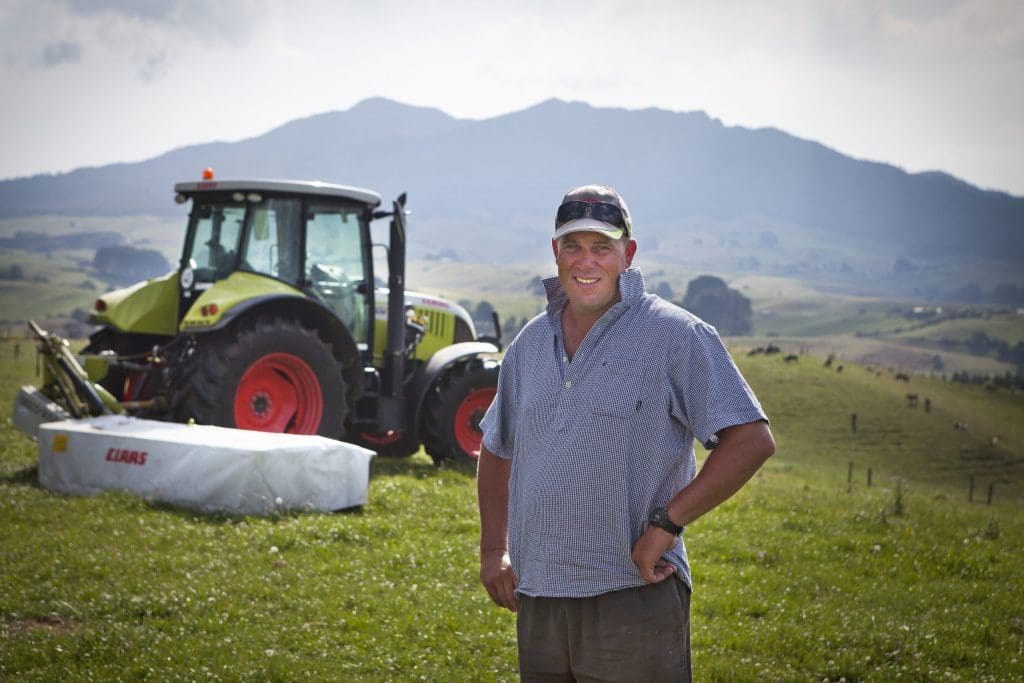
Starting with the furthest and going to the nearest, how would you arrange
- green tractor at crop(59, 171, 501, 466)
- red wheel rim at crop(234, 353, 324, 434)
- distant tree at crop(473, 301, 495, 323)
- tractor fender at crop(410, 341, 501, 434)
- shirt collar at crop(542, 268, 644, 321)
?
distant tree at crop(473, 301, 495, 323) → tractor fender at crop(410, 341, 501, 434) → red wheel rim at crop(234, 353, 324, 434) → green tractor at crop(59, 171, 501, 466) → shirt collar at crop(542, 268, 644, 321)

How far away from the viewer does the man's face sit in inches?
132

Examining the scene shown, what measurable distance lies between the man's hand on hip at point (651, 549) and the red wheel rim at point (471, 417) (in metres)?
9.21

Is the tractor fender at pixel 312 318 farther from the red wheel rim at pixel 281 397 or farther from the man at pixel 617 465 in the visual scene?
the man at pixel 617 465

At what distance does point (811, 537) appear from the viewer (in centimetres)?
966

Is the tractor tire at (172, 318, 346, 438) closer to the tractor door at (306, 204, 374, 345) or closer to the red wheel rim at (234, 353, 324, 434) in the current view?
the red wheel rim at (234, 353, 324, 434)

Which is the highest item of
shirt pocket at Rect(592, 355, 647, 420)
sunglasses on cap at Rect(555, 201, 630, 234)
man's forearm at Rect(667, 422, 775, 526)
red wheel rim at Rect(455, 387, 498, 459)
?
sunglasses on cap at Rect(555, 201, 630, 234)

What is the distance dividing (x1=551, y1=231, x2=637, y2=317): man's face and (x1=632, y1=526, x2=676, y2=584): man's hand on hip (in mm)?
764

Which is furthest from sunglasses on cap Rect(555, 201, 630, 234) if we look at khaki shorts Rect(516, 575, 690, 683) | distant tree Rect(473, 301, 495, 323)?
distant tree Rect(473, 301, 495, 323)

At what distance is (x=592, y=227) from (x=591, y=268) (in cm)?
14

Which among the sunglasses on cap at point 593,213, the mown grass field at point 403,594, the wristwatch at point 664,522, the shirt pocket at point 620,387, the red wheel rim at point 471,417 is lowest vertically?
the mown grass field at point 403,594

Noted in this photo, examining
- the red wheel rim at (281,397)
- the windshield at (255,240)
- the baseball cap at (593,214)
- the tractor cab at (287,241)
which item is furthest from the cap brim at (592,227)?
the windshield at (255,240)

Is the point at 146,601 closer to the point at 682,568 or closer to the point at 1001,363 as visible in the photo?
the point at 682,568

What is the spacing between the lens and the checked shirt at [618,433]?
3.15m

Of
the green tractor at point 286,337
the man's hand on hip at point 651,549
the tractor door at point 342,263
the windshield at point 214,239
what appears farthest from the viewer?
the tractor door at point 342,263
